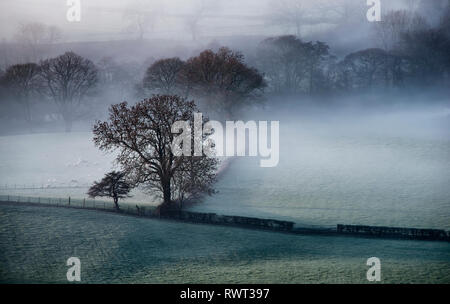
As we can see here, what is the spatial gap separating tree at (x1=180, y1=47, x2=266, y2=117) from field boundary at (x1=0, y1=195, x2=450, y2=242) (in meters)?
34.9

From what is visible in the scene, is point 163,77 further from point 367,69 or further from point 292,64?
point 367,69

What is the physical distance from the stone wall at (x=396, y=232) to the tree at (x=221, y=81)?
41.4m

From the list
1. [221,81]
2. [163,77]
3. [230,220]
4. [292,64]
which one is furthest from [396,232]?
[292,64]

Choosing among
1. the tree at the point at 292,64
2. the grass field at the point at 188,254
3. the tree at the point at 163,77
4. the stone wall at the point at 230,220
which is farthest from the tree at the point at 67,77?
the stone wall at the point at 230,220

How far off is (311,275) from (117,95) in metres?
85.7

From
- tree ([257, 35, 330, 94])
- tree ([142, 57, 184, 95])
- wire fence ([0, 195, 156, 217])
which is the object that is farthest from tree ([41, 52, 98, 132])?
wire fence ([0, 195, 156, 217])

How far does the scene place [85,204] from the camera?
1438 inches

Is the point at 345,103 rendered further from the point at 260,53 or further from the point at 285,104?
the point at 260,53

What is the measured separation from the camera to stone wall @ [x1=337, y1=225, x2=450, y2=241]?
27.4 meters

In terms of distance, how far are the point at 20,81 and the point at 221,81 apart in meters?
48.3

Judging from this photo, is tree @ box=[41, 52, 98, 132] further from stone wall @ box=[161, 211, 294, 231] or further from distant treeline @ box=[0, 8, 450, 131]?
stone wall @ box=[161, 211, 294, 231]

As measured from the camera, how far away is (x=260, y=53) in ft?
306

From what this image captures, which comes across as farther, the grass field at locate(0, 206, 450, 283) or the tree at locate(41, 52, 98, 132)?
the tree at locate(41, 52, 98, 132)

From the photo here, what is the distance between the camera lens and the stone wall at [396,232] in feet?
89.8
